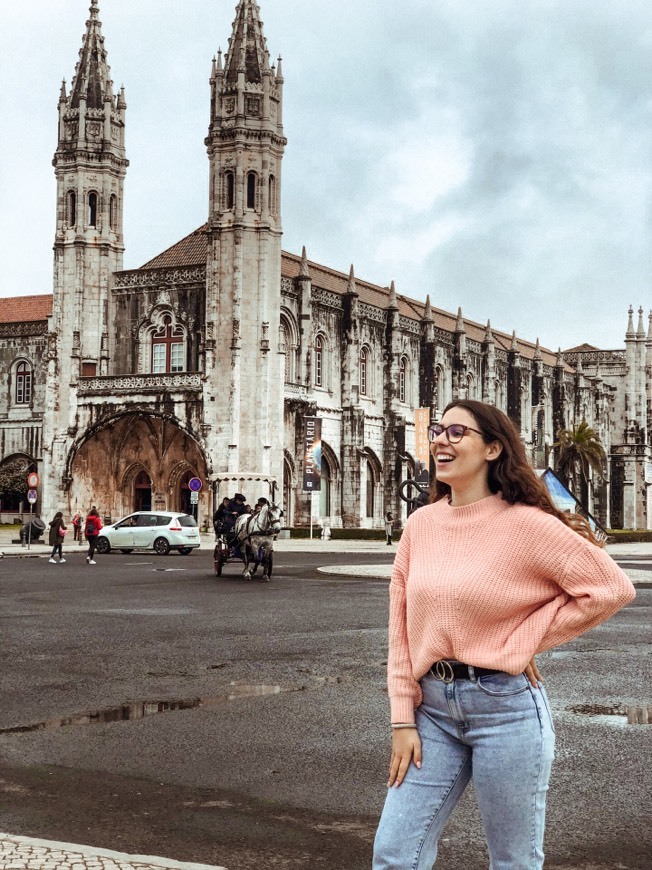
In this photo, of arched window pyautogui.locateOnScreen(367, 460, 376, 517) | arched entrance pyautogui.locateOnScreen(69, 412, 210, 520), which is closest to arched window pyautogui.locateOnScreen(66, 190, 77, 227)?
arched entrance pyautogui.locateOnScreen(69, 412, 210, 520)

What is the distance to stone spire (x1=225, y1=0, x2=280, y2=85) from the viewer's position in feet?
159

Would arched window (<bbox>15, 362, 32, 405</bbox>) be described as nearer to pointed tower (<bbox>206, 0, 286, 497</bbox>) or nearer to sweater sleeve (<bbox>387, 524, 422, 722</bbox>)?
pointed tower (<bbox>206, 0, 286, 497</bbox>)

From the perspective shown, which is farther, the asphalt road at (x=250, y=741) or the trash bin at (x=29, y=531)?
the trash bin at (x=29, y=531)

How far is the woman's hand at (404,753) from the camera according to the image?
3.38 m

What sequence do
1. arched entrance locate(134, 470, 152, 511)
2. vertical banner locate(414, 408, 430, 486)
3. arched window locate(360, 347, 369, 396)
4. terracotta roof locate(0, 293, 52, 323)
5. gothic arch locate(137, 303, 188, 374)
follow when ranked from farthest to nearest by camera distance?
terracotta roof locate(0, 293, 52, 323) < arched window locate(360, 347, 369, 396) < vertical banner locate(414, 408, 430, 486) < gothic arch locate(137, 303, 188, 374) < arched entrance locate(134, 470, 152, 511)

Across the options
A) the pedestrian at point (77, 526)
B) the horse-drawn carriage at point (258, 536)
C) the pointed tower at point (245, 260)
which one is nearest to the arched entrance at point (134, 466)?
the pedestrian at point (77, 526)

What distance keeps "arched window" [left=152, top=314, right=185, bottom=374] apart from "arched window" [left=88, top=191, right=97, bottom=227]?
5.39m

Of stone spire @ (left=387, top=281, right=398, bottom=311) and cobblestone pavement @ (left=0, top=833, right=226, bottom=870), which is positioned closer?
cobblestone pavement @ (left=0, top=833, right=226, bottom=870)

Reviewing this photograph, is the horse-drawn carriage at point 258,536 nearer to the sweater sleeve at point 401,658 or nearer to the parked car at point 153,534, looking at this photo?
the parked car at point 153,534

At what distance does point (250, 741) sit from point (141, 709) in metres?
1.45

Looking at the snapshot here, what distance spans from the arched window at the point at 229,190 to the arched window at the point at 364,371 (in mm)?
11589

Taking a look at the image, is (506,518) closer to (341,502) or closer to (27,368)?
(341,502)

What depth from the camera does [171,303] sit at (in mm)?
50281

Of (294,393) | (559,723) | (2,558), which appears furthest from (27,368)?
(559,723)
